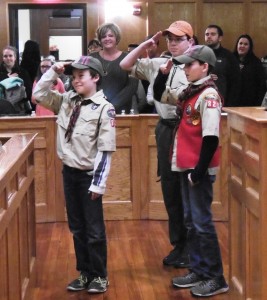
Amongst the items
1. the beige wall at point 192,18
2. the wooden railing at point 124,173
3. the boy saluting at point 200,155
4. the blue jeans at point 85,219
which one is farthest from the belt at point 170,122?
the beige wall at point 192,18

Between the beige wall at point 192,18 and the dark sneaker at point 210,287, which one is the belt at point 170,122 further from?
the beige wall at point 192,18

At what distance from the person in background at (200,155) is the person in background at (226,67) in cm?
271

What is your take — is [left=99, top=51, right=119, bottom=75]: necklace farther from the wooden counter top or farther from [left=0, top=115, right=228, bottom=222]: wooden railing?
the wooden counter top

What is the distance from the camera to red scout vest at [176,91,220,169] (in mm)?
3471

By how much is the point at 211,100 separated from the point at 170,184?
2.89 feet

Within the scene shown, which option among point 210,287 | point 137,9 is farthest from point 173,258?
point 137,9

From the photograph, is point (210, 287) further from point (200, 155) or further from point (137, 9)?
point (137, 9)

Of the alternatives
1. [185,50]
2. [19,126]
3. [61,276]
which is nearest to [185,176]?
[185,50]

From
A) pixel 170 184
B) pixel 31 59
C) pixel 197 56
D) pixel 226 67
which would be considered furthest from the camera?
pixel 31 59

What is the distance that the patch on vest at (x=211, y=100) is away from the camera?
11.0ft

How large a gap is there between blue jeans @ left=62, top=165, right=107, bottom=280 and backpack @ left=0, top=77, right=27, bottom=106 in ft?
8.28

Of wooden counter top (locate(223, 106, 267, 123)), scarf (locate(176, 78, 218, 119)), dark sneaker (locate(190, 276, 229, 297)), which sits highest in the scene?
scarf (locate(176, 78, 218, 119))

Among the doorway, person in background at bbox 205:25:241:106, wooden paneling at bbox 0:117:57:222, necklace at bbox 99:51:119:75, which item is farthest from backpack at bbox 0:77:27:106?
the doorway

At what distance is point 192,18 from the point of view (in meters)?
8.55
